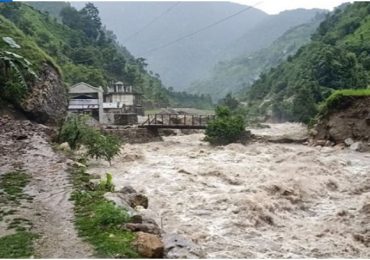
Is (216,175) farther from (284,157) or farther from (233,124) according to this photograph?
(233,124)

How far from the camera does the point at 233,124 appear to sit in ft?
104

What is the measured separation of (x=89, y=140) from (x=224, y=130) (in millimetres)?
10939

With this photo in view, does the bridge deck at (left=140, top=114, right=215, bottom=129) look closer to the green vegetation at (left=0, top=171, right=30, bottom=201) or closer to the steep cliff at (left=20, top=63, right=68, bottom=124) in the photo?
the steep cliff at (left=20, top=63, right=68, bottom=124)

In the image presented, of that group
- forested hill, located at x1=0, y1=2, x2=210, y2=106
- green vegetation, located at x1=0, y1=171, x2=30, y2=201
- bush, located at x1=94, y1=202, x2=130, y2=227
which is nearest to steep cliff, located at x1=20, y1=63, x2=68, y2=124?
green vegetation, located at x1=0, y1=171, x2=30, y2=201

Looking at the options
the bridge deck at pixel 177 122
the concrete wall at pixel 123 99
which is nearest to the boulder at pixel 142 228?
the bridge deck at pixel 177 122

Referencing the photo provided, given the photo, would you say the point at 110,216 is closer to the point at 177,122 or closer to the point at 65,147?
the point at 65,147

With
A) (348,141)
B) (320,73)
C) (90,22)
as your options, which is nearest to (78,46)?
(90,22)

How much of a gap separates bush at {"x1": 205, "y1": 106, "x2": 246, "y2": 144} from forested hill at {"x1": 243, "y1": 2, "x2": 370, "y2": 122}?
9.27 meters

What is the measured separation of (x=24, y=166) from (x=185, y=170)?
21.5ft

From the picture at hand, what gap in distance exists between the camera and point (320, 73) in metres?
48.1

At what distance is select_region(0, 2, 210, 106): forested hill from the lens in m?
55.7

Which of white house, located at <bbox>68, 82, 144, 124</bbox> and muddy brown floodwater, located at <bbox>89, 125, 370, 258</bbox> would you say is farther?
white house, located at <bbox>68, 82, 144, 124</bbox>

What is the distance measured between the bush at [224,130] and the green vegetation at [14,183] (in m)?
17.7

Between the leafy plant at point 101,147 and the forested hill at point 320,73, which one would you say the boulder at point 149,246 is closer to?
the leafy plant at point 101,147
